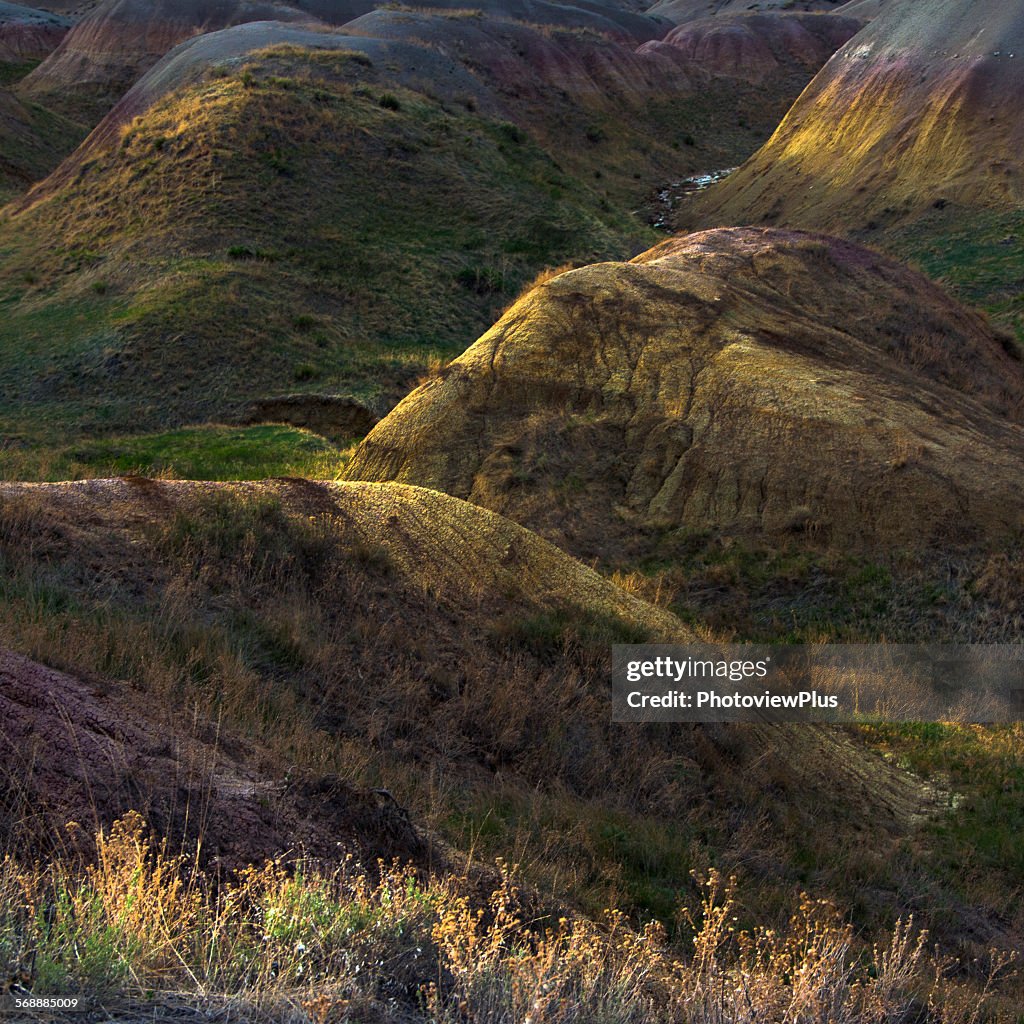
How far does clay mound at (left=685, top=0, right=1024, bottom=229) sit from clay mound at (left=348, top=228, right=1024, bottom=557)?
22.1 m

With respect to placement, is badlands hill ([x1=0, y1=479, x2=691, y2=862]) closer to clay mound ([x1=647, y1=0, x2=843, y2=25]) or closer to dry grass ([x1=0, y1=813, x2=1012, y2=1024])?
dry grass ([x1=0, y1=813, x2=1012, y2=1024])

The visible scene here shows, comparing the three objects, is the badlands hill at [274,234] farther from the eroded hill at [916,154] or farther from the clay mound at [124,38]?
the clay mound at [124,38]

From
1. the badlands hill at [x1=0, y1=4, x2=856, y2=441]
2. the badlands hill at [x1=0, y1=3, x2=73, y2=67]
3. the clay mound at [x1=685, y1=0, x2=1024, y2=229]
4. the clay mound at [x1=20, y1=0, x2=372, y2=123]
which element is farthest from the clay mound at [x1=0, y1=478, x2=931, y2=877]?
the badlands hill at [x1=0, y1=3, x2=73, y2=67]

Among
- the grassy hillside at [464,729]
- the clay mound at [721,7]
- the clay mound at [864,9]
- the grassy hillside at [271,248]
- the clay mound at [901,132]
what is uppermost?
the clay mound at [721,7]

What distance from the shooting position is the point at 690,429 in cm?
1438

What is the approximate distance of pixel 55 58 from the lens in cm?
6141

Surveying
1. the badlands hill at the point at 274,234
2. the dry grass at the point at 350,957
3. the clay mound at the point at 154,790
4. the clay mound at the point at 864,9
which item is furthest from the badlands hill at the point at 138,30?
the dry grass at the point at 350,957

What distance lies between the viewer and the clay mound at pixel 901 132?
118ft

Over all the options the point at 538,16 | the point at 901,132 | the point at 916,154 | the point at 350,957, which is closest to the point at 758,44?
the point at 538,16

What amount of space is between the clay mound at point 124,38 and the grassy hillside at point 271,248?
22397mm

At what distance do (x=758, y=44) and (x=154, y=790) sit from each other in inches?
2808

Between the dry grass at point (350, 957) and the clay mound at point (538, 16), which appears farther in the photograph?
the clay mound at point (538, 16)

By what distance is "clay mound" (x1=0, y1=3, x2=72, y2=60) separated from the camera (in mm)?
67062

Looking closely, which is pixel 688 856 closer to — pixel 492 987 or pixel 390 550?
pixel 492 987
